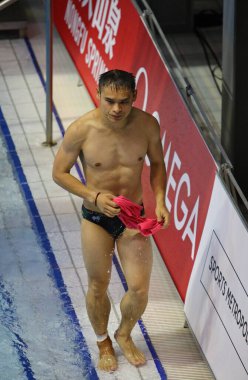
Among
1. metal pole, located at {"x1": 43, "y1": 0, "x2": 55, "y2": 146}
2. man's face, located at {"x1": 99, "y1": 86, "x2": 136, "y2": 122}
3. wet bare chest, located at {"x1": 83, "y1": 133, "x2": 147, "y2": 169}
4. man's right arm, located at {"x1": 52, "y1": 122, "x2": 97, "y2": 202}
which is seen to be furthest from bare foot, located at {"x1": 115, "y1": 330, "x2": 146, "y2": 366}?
metal pole, located at {"x1": 43, "y1": 0, "x2": 55, "y2": 146}

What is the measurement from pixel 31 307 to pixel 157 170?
1.41 m

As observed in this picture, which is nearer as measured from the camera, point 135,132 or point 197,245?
point 135,132

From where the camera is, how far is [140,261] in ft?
21.1

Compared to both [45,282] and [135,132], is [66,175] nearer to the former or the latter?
[135,132]

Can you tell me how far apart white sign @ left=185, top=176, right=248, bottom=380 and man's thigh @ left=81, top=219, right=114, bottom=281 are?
0.57m

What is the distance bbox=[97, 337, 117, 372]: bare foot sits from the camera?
6.70 meters

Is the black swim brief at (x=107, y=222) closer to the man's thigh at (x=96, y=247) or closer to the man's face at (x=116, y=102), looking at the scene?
Result: the man's thigh at (x=96, y=247)

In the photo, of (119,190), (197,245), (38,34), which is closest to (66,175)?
(119,190)

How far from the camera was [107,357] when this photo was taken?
22.1ft

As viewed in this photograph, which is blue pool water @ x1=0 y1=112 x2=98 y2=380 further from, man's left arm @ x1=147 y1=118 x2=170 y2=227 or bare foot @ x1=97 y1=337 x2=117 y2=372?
man's left arm @ x1=147 y1=118 x2=170 y2=227

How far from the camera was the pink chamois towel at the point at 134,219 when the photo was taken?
20.4 feet

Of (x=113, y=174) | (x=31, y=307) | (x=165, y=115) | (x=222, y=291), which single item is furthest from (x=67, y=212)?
(x=222, y=291)

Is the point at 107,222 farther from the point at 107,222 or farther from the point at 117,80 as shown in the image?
the point at 117,80

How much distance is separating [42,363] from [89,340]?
1.19 feet
